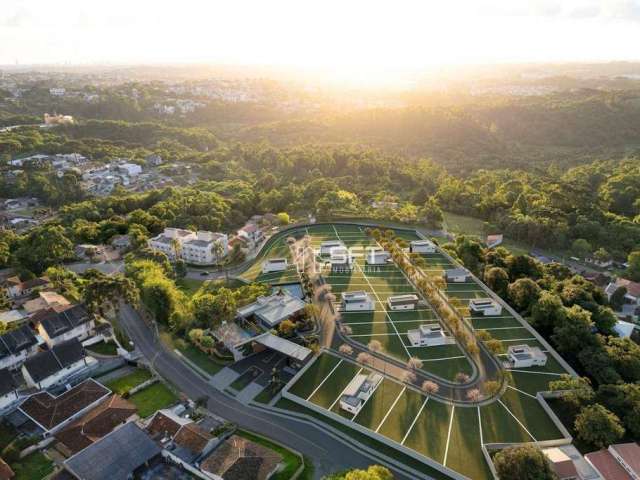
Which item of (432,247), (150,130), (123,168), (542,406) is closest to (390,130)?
(150,130)

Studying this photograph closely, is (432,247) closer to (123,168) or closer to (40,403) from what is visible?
(40,403)

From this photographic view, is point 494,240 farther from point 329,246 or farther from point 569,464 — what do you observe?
point 569,464

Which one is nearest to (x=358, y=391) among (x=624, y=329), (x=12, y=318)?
(x=624, y=329)

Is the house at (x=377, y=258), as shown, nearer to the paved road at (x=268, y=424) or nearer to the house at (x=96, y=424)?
the paved road at (x=268, y=424)

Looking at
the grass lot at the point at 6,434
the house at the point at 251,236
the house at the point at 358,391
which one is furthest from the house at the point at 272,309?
the grass lot at the point at 6,434

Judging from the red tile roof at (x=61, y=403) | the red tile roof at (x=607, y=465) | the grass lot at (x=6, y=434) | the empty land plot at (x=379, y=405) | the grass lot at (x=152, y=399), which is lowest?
the grass lot at (x=152, y=399)

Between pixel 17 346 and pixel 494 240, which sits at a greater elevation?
pixel 17 346
